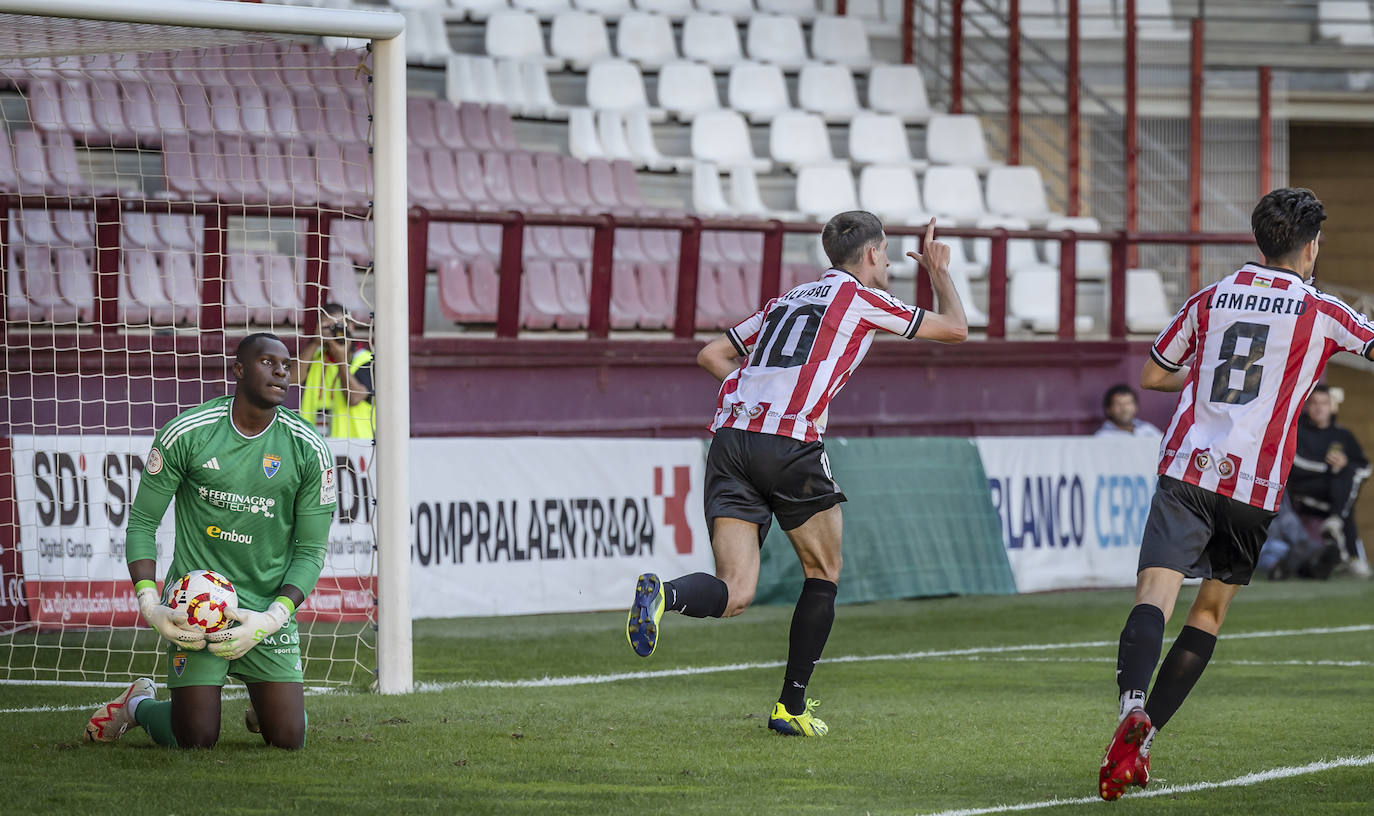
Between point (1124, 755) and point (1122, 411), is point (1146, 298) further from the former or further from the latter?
point (1124, 755)

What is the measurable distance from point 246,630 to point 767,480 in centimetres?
184

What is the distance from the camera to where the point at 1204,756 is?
6.16 m

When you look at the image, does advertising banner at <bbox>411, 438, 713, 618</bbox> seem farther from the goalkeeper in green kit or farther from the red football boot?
the red football boot

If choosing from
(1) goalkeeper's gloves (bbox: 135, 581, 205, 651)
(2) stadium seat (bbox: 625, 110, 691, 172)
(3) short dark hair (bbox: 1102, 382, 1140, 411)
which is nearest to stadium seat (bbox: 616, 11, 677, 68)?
(2) stadium seat (bbox: 625, 110, 691, 172)

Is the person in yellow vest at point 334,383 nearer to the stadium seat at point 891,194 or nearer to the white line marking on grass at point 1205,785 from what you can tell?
the white line marking on grass at point 1205,785

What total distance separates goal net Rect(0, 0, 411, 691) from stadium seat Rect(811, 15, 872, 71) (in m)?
6.09

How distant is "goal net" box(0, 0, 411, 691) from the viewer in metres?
7.92

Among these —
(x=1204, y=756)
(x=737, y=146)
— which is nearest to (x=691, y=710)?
(x=1204, y=756)

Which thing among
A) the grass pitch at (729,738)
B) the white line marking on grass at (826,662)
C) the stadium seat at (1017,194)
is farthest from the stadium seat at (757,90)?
the white line marking on grass at (826,662)

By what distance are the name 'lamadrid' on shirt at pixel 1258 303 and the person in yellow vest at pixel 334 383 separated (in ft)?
20.0

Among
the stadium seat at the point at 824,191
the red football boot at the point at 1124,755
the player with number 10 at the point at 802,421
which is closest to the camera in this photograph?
the red football boot at the point at 1124,755

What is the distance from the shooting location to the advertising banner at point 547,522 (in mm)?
10984

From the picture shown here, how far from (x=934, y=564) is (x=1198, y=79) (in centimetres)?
785

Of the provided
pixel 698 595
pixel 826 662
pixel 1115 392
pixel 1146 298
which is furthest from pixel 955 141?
pixel 698 595
